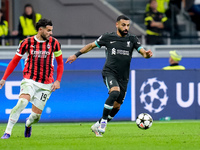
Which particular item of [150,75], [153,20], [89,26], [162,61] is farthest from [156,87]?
[89,26]

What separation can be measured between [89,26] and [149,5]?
2184 mm

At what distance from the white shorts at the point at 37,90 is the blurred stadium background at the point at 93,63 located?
451 cm

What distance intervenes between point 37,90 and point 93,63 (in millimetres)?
7428

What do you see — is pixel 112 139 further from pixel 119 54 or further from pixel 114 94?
pixel 119 54

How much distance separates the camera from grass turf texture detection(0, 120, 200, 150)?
8594mm

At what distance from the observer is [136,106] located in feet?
49.0

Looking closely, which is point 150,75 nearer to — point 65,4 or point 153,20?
point 153,20

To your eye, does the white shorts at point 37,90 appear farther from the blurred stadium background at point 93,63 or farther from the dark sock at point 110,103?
the blurred stadium background at point 93,63

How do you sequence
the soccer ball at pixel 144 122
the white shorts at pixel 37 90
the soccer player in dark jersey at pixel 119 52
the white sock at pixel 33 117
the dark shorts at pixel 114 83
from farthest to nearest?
1. the soccer ball at pixel 144 122
2. the soccer player in dark jersey at pixel 119 52
3. the dark shorts at pixel 114 83
4. the white sock at pixel 33 117
5. the white shorts at pixel 37 90

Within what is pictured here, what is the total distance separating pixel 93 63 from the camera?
1739cm

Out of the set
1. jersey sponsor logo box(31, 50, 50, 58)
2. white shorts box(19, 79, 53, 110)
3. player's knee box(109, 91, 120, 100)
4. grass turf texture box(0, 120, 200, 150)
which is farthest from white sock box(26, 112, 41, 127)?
player's knee box(109, 91, 120, 100)

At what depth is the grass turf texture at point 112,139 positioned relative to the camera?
8.59m

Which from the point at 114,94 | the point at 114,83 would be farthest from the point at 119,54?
the point at 114,94

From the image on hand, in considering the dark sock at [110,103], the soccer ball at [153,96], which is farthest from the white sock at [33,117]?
the soccer ball at [153,96]
